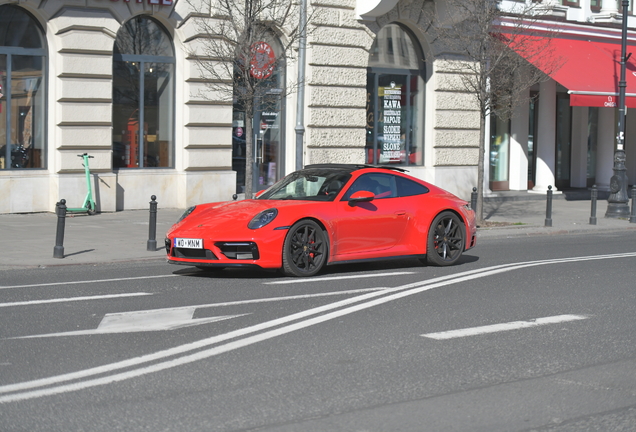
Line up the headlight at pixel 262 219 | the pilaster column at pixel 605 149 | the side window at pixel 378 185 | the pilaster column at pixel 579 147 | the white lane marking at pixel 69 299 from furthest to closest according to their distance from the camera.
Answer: the pilaster column at pixel 579 147
the pilaster column at pixel 605 149
the side window at pixel 378 185
the headlight at pixel 262 219
the white lane marking at pixel 69 299

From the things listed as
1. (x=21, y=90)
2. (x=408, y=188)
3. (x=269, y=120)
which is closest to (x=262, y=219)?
(x=408, y=188)

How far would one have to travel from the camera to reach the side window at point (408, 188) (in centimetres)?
1203

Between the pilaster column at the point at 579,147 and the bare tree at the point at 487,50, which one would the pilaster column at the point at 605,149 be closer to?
the pilaster column at the point at 579,147

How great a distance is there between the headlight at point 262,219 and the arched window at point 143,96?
9.85 metres

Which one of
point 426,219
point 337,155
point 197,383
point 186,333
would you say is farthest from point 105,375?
point 337,155

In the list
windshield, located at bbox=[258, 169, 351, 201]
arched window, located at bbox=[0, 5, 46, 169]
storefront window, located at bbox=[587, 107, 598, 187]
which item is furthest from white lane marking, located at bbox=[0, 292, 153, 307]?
storefront window, located at bbox=[587, 107, 598, 187]

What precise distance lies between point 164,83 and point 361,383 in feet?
50.9

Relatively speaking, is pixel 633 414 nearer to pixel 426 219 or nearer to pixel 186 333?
pixel 186 333

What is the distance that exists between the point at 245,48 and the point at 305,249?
631 cm

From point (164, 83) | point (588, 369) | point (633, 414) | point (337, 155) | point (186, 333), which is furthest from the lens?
point (337, 155)

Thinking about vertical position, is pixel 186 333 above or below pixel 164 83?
below

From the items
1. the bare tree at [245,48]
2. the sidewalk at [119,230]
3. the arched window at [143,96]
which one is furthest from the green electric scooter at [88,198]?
the bare tree at [245,48]

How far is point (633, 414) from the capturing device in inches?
211

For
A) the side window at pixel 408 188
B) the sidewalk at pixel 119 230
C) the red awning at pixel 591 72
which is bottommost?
the sidewalk at pixel 119 230
